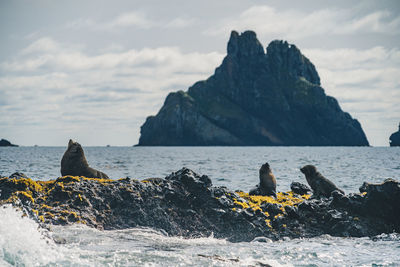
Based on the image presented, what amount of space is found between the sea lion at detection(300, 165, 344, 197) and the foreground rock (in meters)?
2.53

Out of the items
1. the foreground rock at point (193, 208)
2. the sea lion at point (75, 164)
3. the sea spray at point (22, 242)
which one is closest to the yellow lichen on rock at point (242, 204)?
the foreground rock at point (193, 208)

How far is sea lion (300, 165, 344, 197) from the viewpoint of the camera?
19.8 meters

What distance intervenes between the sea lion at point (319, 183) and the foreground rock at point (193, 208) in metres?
2.53

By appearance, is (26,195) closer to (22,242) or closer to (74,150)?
(74,150)

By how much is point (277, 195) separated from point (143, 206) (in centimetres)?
727

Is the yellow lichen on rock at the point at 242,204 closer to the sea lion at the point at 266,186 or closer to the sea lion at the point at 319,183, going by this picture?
the sea lion at the point at 266,186

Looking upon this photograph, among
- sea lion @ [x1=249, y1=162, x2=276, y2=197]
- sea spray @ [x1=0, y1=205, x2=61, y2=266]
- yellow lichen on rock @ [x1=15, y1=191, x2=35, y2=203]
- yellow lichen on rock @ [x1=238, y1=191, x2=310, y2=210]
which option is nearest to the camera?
sea spray @ [x1=0, y1=205, x2=61, y2=266]

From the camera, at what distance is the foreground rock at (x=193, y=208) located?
47.6 ft

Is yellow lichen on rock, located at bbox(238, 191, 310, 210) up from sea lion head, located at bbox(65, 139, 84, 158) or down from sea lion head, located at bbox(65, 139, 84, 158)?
down

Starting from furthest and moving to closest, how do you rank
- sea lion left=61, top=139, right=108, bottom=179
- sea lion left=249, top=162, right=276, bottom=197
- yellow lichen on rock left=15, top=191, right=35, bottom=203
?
sea lion left=249, top=162, right=276, bottom=197
sea lion left=61, top=139, right=108, bottom=179
yellow lichen on rock left=15, top=191, right=35, bottom=203

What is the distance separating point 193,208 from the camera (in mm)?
15734

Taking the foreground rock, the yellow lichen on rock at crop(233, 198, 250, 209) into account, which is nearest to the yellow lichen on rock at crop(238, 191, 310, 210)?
the foreground rock

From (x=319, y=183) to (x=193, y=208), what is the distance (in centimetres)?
743

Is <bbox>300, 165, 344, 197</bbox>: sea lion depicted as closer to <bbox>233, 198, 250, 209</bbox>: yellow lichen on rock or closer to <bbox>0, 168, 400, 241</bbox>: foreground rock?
<bbox>0, 168, 400, 241</bbox>: foreground rock
